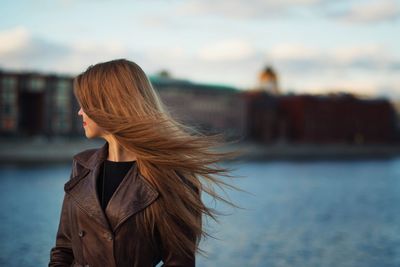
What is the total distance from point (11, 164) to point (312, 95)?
4568cm

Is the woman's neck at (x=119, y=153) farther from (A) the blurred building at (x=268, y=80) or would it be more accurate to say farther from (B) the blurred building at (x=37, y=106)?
(A) the blurred building at (x=268, y=80)

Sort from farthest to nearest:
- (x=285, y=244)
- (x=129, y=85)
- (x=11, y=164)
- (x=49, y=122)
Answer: (x=49, y=122)
(x=11, y=164)
(x=285, y=244)
(x=129, y=85)

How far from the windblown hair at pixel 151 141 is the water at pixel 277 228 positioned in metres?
0.88

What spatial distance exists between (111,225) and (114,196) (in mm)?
57

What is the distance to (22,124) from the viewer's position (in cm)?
5181

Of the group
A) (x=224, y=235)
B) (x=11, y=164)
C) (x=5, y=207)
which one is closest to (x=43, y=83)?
(x=11, y=164)

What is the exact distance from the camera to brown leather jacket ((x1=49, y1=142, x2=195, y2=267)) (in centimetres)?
140

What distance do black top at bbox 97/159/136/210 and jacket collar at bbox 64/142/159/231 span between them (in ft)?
0.05

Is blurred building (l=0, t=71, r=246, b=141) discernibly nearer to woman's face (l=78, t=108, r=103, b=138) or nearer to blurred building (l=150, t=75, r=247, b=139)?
blurred building (l=150, t=75, r=247, b=139)

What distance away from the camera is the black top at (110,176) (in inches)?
57.0

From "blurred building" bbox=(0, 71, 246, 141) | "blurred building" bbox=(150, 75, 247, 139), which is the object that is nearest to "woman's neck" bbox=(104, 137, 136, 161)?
"blurred building" bbox=(0, 71, 246, 141)

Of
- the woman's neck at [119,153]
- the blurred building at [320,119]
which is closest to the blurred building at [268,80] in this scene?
the blurred building at [320,119]

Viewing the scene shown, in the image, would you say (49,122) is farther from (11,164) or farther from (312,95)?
(312,95)

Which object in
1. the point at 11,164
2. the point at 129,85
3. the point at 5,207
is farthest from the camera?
the point at 11,164
